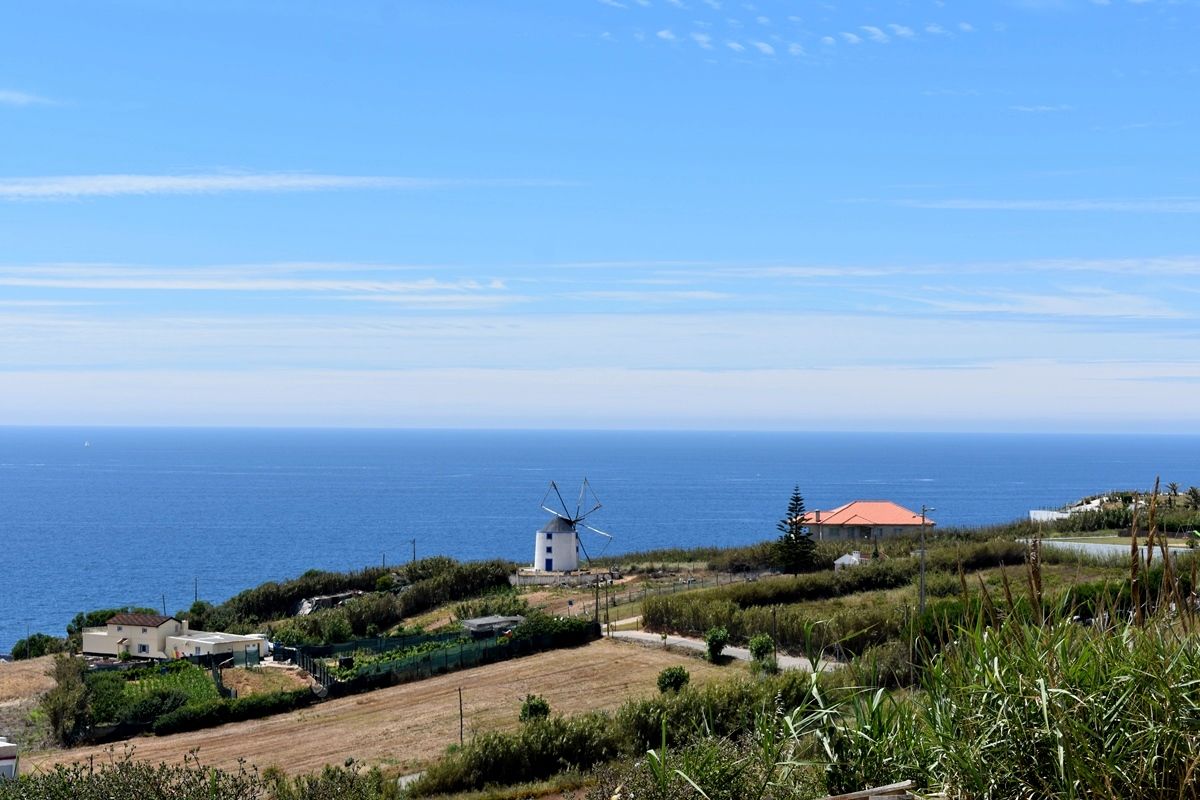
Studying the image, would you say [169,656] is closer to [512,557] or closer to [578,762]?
[578,762]

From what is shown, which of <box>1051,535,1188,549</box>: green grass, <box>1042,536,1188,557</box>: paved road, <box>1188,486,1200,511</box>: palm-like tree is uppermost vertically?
<box>1188,486,1200,511</box>: palm-like tree

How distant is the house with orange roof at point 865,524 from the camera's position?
212 feet

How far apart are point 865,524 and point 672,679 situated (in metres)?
37.3

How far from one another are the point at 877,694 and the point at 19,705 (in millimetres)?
34412

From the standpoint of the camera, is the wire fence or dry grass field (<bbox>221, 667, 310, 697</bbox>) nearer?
dry grass field (<bbox>221, 667, 310, 697</bbox>)

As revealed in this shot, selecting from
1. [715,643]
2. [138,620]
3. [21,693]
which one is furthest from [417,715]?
[138,620]

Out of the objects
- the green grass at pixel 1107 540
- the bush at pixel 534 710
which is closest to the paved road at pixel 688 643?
the bush at pixel 534 710

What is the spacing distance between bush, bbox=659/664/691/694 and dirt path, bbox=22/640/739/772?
2.17ft

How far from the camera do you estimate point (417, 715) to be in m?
29.6

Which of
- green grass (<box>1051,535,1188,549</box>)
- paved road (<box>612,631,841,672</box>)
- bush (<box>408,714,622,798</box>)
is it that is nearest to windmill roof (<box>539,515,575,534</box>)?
paved road (<box>612,631,841,672</box>)

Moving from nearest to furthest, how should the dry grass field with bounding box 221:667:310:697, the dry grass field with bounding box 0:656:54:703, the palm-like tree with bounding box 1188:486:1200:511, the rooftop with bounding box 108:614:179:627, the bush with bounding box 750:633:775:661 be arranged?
the bush with bounding box 750:633:775:661 < the dry grass field with bounding box 221:667:310:697 < the dry grass field with bounding box 0:656:54:703 < the rooftop with bounding box 108:614:179:627 < the palm-like tree with bounding box 1188:486:1200:511

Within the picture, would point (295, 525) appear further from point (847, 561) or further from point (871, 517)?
point (847, 561)

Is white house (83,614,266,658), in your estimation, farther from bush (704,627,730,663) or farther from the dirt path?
bush (704,627,730,663)

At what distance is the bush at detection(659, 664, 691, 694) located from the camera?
29.3m
